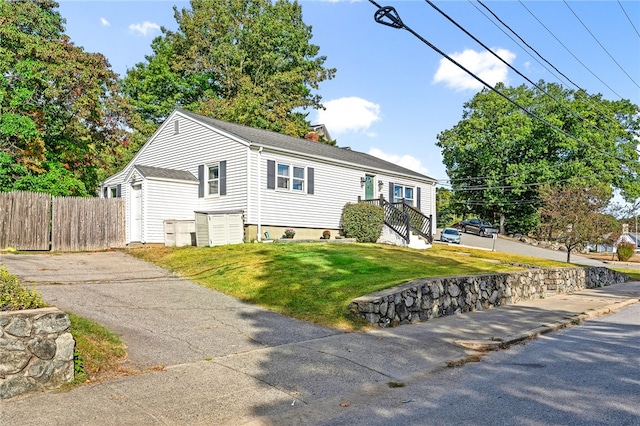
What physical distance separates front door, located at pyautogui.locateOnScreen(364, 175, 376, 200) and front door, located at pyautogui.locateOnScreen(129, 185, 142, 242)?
1110 centimetres

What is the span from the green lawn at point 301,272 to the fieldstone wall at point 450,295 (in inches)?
21.7

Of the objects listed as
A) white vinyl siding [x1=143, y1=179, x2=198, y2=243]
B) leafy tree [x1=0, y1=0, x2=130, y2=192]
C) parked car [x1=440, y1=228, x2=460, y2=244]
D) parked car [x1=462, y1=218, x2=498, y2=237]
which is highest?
leafy tree [x1=0, y1=0, x2=130, y2=192]

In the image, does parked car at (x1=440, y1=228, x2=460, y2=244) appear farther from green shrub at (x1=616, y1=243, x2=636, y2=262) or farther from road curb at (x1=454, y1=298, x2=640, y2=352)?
road curb at (x1=454, y1=298, x2=640, y2=352)

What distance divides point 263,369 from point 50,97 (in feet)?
67.7

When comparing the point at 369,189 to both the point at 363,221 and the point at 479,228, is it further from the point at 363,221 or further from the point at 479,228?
the point at 479,228

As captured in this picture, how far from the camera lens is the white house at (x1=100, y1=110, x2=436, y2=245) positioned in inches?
758

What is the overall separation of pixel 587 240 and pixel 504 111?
29068 mm

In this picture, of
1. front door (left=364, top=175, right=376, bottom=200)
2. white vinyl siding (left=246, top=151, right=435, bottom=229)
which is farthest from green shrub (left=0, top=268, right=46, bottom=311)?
front door (left=364, top=175, right=376, bottom=200)

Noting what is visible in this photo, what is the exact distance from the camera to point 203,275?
41.8 ft

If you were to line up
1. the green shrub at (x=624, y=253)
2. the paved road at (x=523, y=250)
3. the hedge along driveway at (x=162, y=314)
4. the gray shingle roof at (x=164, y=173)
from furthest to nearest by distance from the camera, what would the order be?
the green shrub at (x=624, y=253) < the paved road at (x=523, y=250) < the gray shingle roof at (x=164, y=173) < the hedge along driveway at (x=162, y=314)

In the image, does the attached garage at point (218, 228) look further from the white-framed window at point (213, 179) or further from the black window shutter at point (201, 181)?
the black window shutter at point (201, 181)

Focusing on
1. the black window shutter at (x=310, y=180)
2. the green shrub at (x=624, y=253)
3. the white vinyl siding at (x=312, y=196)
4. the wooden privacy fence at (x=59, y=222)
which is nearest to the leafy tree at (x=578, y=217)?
the white vinyl siding at (x=312, y=196)

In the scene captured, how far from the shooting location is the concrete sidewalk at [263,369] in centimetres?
456

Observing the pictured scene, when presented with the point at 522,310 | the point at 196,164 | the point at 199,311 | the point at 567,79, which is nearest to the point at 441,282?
the point at 522,310
